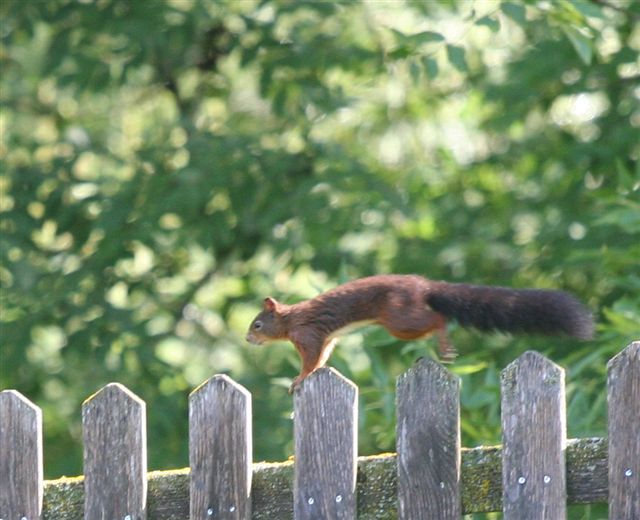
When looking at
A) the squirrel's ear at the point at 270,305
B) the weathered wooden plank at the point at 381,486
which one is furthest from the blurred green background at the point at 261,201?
the weathered wooden plank at the point at 381,486

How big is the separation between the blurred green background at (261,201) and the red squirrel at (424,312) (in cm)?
169

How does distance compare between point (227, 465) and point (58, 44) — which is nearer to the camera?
point (227, 465)

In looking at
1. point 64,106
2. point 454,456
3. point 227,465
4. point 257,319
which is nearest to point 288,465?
point 227,465

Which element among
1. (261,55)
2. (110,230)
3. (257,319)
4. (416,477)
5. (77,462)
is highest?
(261,55)

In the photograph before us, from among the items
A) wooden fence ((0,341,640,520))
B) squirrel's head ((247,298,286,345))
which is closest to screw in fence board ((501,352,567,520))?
wooden fence ((0,341,640,520))

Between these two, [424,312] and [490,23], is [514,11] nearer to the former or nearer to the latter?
[490,23]

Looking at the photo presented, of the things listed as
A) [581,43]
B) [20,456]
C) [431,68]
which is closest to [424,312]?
[20,456]

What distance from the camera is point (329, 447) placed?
2.65 m

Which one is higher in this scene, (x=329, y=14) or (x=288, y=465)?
(x=329, y=14)

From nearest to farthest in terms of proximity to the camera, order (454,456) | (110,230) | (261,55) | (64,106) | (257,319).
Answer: (454,456), (257,319), (110,230), (261,55), (64,106)

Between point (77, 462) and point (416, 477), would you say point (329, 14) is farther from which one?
point (416, 477)

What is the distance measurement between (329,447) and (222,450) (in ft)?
0.72

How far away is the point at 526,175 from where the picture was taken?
6.32 m

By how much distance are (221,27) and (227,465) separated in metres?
3.95
